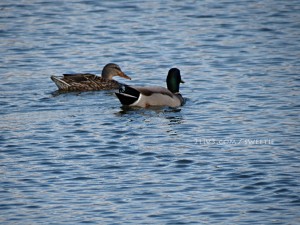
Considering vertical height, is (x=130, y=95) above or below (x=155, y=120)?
above

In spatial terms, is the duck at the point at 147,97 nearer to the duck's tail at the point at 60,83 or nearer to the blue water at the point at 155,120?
the blue water at the point at 155,120

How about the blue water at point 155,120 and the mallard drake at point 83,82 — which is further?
the mallard drake at point 83,82

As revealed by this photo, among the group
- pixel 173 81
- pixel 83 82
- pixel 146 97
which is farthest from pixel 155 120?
pixel 83 82

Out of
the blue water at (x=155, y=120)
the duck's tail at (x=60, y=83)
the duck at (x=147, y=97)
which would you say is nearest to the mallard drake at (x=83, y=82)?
the duck's tail at (x=60, y=83)

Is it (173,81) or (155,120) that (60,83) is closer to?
(173,81)

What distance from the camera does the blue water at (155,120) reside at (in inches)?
449

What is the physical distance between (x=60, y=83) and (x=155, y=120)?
10.5 ft

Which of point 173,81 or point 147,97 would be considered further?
point 173,81

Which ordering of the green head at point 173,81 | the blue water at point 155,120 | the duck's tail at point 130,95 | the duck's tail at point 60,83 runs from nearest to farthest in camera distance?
the blue water at point 155,120 < the duck's tail at point 130,95 < the green head at point 173,81 < the duck's tail at point 60,83

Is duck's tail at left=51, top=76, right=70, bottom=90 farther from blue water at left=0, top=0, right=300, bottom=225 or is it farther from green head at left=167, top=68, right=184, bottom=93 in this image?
green head at left=167, top=68, right=184, bottom=93

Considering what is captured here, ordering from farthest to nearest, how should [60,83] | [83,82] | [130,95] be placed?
[83,82], [60,83], [130,95]

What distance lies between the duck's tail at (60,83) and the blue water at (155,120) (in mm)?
208

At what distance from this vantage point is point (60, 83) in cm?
1870

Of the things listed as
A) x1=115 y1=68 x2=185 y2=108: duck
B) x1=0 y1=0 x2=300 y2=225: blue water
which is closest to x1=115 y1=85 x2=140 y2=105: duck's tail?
x1=115 y1=68 x2=185 y2=108: duck
